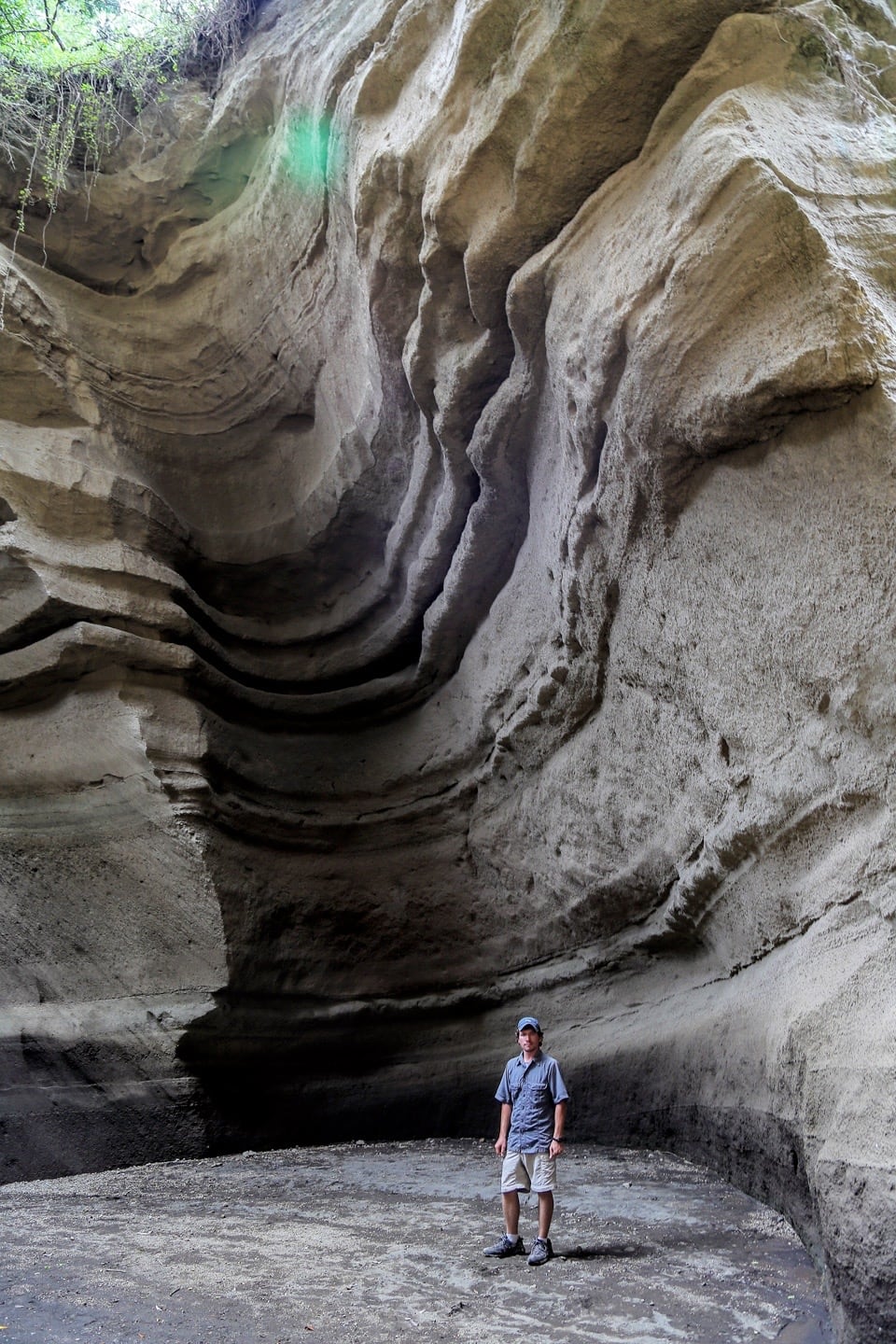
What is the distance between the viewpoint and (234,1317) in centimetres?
249

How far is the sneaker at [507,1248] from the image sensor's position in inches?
117

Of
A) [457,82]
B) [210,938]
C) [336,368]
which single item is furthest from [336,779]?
[457,82]

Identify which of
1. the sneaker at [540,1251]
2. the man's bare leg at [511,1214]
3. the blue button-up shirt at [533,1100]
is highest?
the blue button-up shirt at [533,1100]

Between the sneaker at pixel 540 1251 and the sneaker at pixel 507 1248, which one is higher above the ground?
the sneaker at pixel 540 1251

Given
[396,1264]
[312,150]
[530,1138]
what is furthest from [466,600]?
[396,1264]

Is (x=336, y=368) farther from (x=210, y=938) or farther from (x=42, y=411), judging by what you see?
(x=210, y=938)

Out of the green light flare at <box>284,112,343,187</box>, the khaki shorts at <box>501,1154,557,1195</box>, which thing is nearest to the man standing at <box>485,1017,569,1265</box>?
the khaki shorts at <box>501,1154,557,1195</box>

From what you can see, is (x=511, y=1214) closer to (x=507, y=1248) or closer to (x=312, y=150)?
(x=507, y=1248)

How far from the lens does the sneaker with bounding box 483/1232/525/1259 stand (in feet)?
9.77

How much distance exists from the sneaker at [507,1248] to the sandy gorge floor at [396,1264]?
39 millimetres

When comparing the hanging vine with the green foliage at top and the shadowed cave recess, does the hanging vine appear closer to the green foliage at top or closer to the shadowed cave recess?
the green foliage at top

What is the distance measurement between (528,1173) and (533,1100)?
0.67 feet

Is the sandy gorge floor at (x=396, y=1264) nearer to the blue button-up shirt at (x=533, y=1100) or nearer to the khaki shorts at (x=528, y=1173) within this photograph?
the khaki shorts at (x=528, y=1173)

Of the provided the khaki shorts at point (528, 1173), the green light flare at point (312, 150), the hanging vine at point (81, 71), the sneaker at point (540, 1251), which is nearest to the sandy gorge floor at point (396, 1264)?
the sneaker at point (540, 1251)
